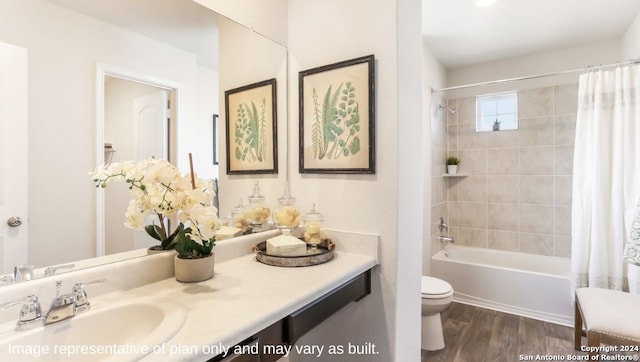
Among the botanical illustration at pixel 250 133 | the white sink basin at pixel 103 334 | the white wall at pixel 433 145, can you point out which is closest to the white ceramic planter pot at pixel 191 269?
the white sink basin at pixel 103 334

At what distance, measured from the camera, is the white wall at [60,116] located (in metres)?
0.89

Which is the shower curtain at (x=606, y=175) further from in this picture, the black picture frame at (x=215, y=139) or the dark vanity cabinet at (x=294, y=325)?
the black picture frame at (x=215, y=139)

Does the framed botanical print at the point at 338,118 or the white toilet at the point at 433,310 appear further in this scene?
the white toilet at the point at 433,310

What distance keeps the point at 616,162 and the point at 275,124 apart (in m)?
2.54

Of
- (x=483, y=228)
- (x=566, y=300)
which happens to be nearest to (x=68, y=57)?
(x=566, y=300)

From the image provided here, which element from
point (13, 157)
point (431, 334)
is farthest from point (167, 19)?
point (431, 334)

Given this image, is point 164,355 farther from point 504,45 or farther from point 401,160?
point 504,45

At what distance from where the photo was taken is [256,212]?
1.62 m

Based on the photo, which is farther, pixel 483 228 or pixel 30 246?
pixel 483 228

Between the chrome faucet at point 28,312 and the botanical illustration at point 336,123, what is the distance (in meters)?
1.15

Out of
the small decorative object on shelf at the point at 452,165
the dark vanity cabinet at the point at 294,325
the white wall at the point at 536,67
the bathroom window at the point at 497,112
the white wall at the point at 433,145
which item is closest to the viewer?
the dark vanity cabinet at the point at 294,325

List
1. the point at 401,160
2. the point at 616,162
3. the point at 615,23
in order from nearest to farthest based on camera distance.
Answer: the point at 401,160 < the point at 616,162 < the point at 615,23

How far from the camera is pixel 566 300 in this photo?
8.71ft

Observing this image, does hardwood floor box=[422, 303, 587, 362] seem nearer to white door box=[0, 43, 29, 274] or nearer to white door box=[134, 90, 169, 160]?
white door box=[134, 90, 169, 160]
